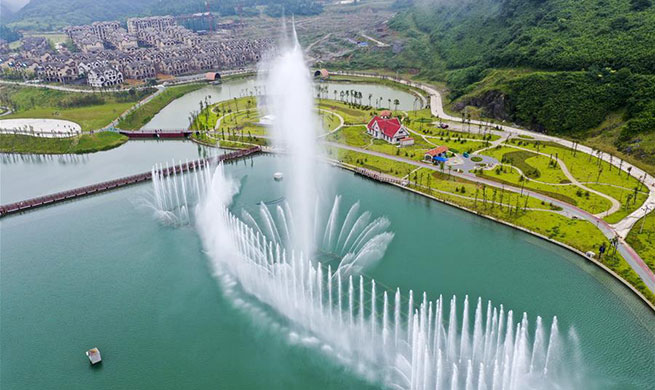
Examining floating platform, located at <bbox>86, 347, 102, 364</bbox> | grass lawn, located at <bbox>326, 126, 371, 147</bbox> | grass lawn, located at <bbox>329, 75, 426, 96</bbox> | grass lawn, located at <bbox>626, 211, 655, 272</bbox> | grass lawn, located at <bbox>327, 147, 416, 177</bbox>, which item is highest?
grass lawn, located at <bbox>329, 75, 426, 96</bbox>

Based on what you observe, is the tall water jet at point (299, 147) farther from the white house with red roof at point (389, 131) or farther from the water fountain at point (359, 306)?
the white house with red roof at point (389, 131)

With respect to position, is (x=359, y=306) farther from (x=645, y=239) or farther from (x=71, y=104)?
(x=71, y=104)

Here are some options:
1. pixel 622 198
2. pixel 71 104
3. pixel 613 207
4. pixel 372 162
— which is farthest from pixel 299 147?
pixel 71 104

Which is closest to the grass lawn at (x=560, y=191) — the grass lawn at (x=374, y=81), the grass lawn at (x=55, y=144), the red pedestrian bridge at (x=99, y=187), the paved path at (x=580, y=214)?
the paved path at (x=580, y=214)

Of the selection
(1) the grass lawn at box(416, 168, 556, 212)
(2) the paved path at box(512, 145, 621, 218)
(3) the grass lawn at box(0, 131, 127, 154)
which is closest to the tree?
(2) the paved path at box(512, 145, 621, 218)

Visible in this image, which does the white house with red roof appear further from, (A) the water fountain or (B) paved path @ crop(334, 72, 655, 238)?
(A) the water fountain

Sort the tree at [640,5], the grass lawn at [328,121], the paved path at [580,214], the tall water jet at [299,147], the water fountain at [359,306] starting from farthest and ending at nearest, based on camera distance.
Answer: the tree at [640,5] < the grass lawn at [328,121] < the tall water jet at [299,147] < the paved path at [580,214] < the water fountain at [359,306]
